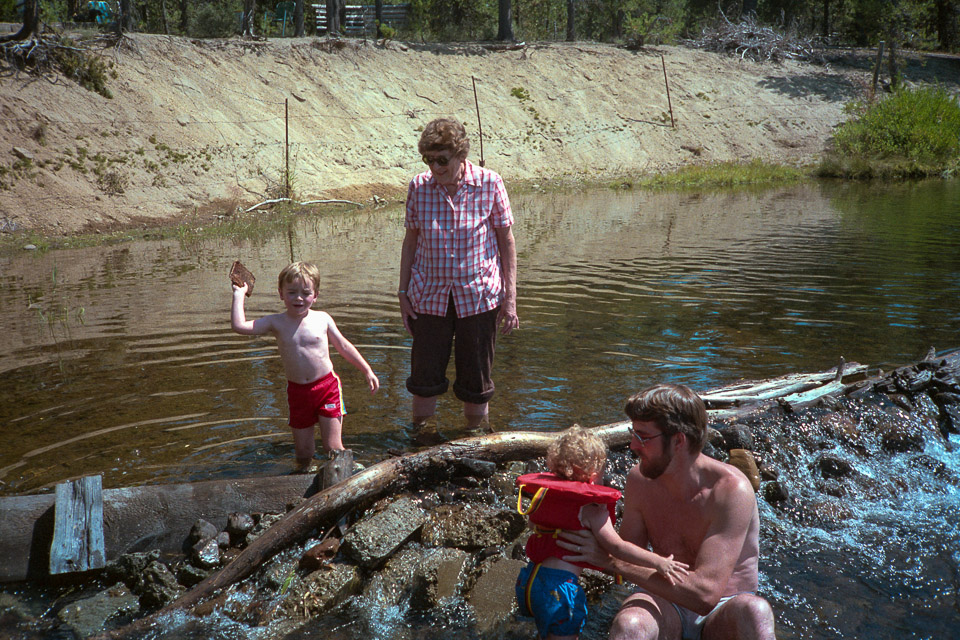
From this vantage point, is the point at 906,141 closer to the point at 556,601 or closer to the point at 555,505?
the point at 555,505

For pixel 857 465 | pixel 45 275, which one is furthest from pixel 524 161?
pixel 857 465

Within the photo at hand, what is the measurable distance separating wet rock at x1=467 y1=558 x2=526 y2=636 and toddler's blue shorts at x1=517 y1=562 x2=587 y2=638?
0.47 metres

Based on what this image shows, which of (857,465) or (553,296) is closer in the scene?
(857,465)

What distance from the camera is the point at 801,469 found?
5.38 metres

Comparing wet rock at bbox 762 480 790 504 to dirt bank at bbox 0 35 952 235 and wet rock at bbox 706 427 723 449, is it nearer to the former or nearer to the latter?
wet rock at bbox 706 427 723 449

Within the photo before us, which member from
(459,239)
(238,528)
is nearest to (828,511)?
(459,239)

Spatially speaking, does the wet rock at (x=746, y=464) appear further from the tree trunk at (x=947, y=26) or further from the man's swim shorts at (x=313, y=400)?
the tree trunk at (x=947, y=26)

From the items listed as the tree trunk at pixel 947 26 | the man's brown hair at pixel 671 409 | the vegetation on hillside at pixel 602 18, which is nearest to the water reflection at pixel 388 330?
the man's brown hair at pixel 671 409

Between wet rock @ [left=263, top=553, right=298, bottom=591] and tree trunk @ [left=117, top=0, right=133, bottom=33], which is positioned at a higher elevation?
tree trunk @ [left=117, top=0, right=133, bottom=33]

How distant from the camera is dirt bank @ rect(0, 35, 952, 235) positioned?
19.5 meters

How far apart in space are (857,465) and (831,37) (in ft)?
162

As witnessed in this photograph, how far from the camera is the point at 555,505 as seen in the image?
3.29 metres

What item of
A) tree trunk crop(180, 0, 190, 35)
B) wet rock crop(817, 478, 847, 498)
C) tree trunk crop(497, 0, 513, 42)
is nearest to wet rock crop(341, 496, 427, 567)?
wet rock crop(817, 478, 847, 498)

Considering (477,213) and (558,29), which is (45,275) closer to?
(477,213)
